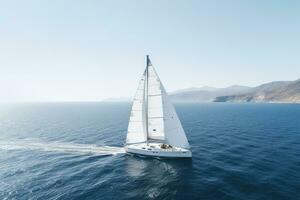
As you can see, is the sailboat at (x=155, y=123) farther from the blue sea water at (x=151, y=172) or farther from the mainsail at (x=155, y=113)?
the blue sea water at (x=151, y=172)

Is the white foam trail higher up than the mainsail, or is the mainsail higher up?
the mainsail

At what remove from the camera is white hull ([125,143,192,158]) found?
38.5 metres

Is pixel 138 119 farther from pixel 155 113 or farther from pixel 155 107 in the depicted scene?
pixel 155 107

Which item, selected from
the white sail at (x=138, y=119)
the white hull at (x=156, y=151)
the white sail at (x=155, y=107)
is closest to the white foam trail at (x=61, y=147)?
the white hull at (x=156, y=151)

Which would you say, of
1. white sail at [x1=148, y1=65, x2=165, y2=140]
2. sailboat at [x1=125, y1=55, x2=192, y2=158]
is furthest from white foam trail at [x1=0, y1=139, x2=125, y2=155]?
white sail at [x1=148, y1=65, x2=165, y2=140]

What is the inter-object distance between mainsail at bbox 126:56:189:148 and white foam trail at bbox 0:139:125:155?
9932mm

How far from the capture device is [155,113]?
131ft

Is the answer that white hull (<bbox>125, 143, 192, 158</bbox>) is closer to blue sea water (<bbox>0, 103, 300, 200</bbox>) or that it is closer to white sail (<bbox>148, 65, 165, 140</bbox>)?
blue sea water (<bbox>0, 103, 300, 200</bbox>)

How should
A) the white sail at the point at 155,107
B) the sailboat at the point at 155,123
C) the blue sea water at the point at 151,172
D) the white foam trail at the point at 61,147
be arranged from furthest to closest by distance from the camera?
the white foam trail at the point at 61,147, the sailboat at the point at 155,123, the white sail at the point at 155,107, the blue sea water at the point at 151,172

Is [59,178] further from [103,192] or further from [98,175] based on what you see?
[103,192]

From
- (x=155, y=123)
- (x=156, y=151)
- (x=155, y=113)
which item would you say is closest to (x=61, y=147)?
(x=156, y=151)

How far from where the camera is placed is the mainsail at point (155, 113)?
39.0 m

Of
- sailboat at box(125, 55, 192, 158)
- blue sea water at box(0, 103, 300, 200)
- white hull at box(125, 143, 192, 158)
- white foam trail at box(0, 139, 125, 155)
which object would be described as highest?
sailboat at box(125, 55, 192, 158)

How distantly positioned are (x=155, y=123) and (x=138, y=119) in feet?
13.3
